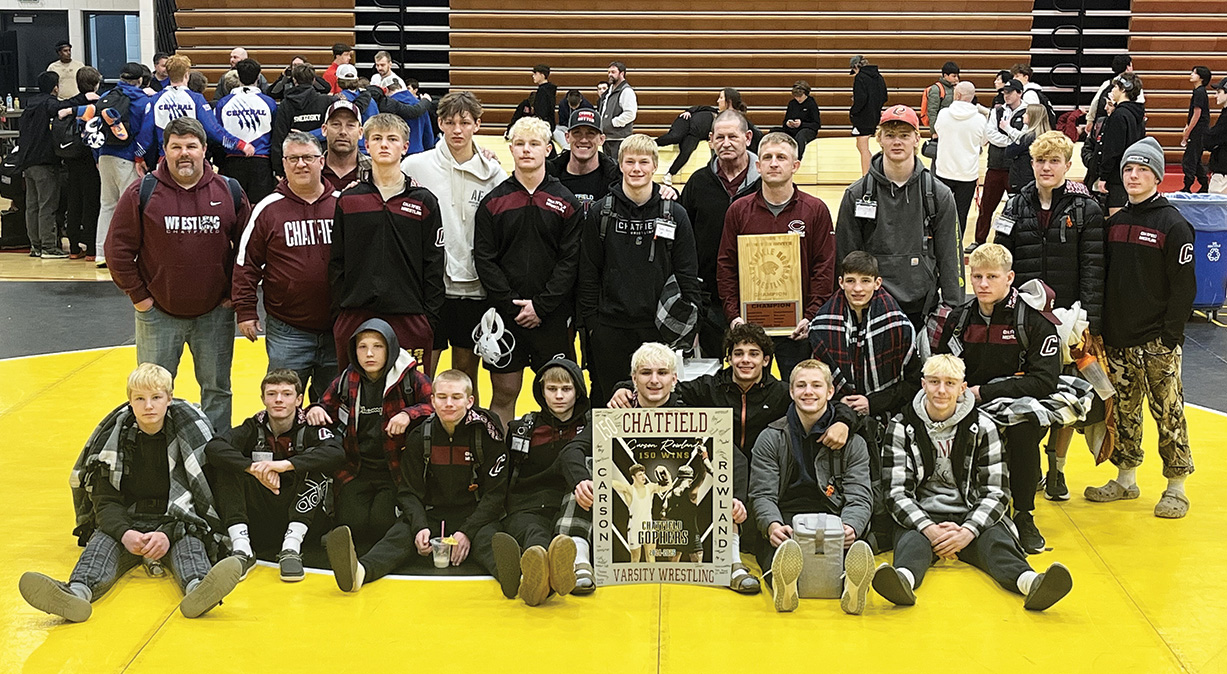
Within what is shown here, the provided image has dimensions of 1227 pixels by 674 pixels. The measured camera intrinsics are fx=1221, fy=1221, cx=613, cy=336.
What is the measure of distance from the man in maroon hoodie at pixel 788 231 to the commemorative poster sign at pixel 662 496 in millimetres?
1010

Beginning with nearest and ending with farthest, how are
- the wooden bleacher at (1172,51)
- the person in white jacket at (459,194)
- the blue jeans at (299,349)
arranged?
the blue jeans at (299,349), the person in white jacket at (459,194), the wooden bleacher at (1172,51)

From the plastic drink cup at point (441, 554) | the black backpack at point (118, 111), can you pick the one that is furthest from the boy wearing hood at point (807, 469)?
the black backpack at point (118, 111)

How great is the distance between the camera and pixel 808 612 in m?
4.59

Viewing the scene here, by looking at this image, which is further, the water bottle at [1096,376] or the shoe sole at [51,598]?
the water bottle at [1096,376]

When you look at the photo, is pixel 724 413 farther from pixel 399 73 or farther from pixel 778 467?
pixel 399 73

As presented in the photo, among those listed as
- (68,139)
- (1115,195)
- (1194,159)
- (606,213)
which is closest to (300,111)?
(68,139)

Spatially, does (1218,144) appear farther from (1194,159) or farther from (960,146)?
(960,146)

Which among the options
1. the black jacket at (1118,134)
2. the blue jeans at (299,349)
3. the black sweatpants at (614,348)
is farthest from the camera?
the black jacket at (1118,134)

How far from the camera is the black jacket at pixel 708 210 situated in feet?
20.1

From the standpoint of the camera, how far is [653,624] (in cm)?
447

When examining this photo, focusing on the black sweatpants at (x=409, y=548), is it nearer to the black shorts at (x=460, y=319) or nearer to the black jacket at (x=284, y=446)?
the black jacket at (x=284, y=446)

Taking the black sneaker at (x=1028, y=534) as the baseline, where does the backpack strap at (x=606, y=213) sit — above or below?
above

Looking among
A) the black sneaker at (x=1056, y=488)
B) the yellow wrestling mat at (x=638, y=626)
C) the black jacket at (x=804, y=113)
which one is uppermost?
the black jacket at (x=804, y=113)

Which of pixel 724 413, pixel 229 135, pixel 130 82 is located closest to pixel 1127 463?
pixel 724 413
